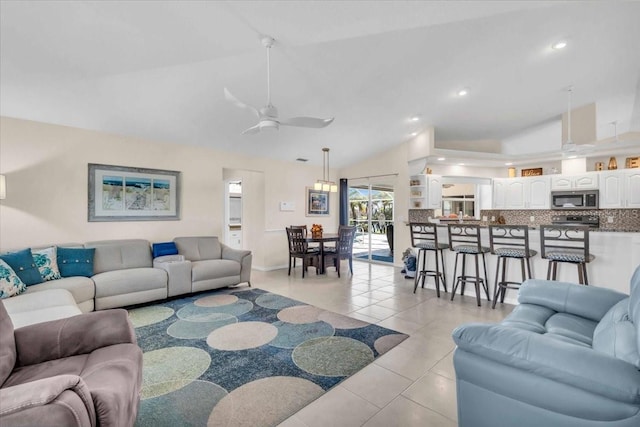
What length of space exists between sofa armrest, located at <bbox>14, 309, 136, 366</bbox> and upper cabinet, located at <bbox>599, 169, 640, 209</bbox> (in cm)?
761

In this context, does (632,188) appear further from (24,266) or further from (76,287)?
(24,266)

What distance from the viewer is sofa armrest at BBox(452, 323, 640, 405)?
1165 millimetres

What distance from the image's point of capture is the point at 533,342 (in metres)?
1.40

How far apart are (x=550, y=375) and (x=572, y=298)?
1.36 meters

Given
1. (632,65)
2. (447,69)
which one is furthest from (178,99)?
(632,65)

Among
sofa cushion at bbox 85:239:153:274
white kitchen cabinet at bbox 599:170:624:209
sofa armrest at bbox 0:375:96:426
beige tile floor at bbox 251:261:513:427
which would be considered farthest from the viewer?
white kitchen cabinet at bbox 599:170:624:209

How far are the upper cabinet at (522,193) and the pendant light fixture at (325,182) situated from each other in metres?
3.80

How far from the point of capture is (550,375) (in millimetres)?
1311

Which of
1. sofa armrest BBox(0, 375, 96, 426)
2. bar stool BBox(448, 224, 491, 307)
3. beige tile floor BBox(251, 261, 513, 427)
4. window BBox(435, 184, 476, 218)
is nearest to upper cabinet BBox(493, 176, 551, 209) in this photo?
window BBox(435, 184, 476, 218)

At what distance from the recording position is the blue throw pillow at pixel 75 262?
12.2 feet

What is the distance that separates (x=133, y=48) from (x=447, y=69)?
372 cm

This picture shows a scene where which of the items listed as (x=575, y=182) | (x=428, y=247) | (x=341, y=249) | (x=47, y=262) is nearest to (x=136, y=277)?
(x=47, y=262)

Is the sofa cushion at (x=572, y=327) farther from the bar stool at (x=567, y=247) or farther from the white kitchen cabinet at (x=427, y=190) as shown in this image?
the white kitchen cabinet at (x=427, y=190)

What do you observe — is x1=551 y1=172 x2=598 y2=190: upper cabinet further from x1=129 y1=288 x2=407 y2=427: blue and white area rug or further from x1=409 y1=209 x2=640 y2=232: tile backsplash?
x1=129 y1=288 x2=407 y2=427: blue and white area rug
